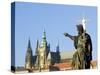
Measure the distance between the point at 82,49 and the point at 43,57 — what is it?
1.16ft

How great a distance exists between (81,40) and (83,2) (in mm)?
321

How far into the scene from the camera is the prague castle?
5.65 feet

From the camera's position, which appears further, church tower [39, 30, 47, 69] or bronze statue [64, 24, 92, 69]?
bronze statue [64, 24, 92, 69]

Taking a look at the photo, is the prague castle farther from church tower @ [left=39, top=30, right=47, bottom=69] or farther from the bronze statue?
the bronze statue

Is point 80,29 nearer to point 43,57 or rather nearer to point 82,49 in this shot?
point 82,49

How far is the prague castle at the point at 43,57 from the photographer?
5.65 feet

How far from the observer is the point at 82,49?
1902mm

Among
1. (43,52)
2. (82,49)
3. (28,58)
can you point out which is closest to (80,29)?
(82,49)

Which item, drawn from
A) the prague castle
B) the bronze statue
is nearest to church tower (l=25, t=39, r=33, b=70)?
the prague castle

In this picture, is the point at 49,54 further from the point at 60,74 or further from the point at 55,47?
the point at 60,74

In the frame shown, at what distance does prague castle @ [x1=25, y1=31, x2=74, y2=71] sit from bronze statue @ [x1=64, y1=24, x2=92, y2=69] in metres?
0.10

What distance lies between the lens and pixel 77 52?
1.88 meters

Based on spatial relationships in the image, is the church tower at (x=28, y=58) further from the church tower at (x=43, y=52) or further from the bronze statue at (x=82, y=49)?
the bronze statue at (x=82, y=49)

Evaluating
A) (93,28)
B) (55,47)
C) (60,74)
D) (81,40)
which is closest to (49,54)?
(55,47)
